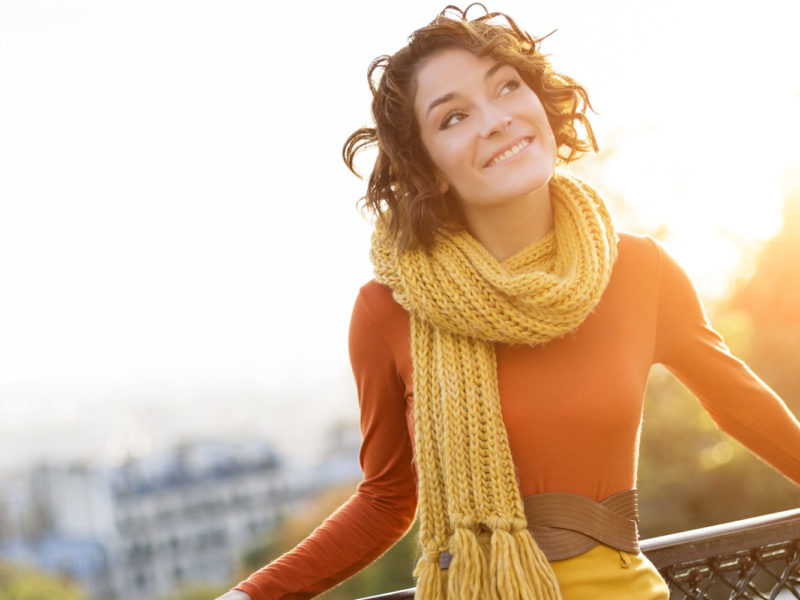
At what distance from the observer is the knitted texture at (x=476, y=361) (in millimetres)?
1348

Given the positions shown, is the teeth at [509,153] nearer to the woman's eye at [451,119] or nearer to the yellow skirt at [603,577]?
the woman's eye at [451,119]

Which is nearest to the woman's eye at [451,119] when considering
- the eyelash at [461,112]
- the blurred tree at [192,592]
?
the eyelash at [461,112]

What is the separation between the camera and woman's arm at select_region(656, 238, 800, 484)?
1504 millimetres

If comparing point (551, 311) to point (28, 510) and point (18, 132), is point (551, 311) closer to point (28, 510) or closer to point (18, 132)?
point (28, 510)

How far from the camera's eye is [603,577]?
1.32m

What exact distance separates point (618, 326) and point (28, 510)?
133 feet

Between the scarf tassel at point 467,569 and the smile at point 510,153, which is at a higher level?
the smile at point 510,153

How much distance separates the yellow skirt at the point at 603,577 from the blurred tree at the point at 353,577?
37.9 ft

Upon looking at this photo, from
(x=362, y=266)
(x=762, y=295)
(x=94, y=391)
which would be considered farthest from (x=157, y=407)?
(x=362, y=266)

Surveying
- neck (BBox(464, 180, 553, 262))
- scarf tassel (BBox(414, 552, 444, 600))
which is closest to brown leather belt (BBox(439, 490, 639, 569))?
scarf tassel (BBox(414, 552, 444, 600))

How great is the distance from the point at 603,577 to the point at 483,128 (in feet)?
2.32

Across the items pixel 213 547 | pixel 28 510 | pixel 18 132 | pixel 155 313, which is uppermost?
pixel 18 132

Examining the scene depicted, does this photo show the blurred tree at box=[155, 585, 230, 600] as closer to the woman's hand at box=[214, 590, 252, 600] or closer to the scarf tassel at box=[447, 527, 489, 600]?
the woman's hand at box=[214, 590, 252, 600]

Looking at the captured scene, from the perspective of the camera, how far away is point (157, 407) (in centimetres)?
3769
